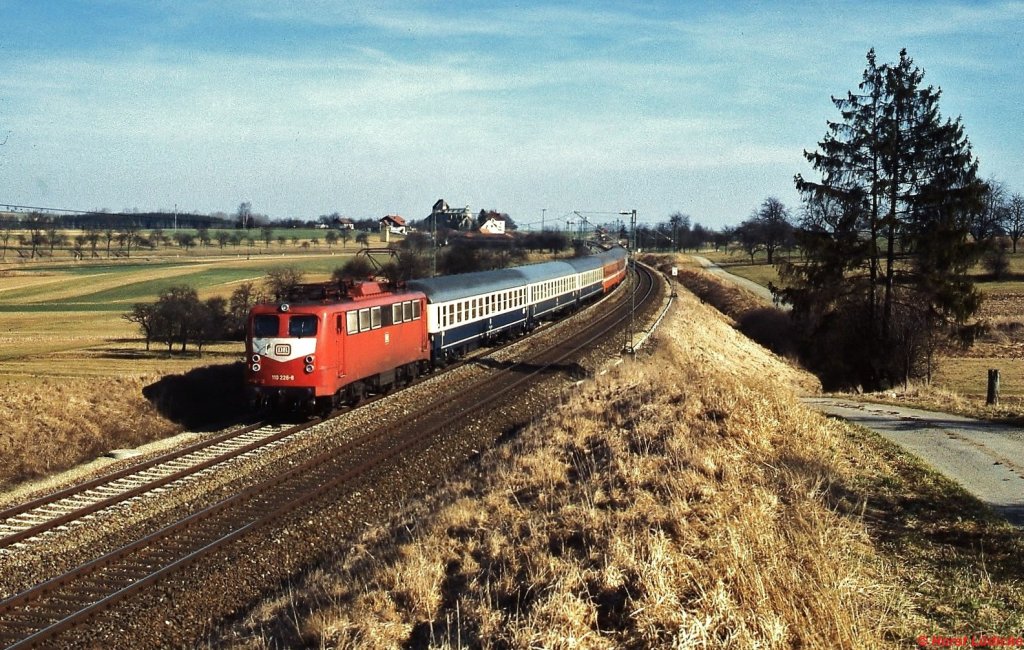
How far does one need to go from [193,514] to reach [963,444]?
12.5 m

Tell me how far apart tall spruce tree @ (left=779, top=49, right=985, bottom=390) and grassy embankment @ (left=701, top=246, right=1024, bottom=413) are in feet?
6.39

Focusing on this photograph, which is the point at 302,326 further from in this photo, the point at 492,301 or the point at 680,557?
the point at 492,301

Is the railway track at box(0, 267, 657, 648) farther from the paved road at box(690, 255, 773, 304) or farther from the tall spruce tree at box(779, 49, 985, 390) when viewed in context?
the paved road at box(690, 255, 773, 304)

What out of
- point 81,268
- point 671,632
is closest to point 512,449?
point 671,632

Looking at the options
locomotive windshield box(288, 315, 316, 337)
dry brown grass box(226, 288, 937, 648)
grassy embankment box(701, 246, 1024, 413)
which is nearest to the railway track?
locomotive windshield box(288, 315, 316, 337)

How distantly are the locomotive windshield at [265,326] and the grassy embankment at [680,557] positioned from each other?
24.6ft

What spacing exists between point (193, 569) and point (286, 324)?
29.2ft

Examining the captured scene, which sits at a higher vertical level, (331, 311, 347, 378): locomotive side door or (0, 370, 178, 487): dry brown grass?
(331, 311, 347, 378): locomotive side door

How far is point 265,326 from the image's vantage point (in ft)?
65.0

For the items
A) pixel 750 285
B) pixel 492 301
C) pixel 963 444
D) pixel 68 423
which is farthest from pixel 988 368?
pixel 750 285

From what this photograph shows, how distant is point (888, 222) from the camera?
29766 millimetres

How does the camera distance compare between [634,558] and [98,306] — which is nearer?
[634,558]

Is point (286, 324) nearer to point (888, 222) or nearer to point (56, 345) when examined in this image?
point (888, 222)

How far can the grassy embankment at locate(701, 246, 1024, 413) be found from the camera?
21.4 metres
